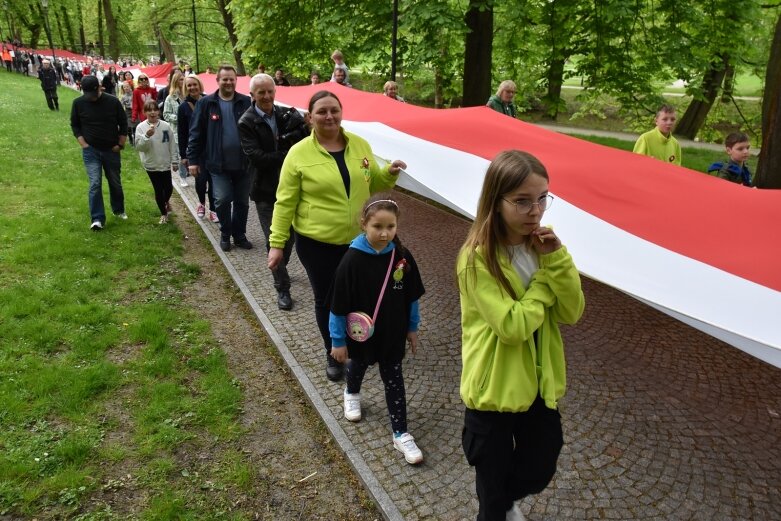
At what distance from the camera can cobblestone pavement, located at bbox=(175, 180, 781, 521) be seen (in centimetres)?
291

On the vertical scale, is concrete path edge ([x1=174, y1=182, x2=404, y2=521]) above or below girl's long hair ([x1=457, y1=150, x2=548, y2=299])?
below

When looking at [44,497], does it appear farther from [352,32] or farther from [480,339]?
[352,32]

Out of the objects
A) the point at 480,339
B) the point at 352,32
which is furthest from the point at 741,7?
the point at 480,339

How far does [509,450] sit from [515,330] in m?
0.63

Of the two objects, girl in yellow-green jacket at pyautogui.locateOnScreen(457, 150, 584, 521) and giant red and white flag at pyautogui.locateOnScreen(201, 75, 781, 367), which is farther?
giant red and white flag at pyautogui.locateOnScreen(201, 75, 781, 367)

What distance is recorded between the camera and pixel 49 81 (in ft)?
63.9

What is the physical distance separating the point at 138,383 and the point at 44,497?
112 centimetres

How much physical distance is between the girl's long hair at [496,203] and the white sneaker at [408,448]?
54.7 inches

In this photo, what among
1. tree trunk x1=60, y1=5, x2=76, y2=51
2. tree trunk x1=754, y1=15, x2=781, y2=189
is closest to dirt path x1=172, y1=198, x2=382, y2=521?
tree trunk x1=754, y1=15, x2=781, y2=189

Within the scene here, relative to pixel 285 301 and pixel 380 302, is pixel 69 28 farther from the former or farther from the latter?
pixel 380 302

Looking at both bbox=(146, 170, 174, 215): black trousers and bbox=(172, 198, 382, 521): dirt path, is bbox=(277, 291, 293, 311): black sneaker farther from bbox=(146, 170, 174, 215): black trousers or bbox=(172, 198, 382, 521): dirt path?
bbox=(146, 170, 174, 215): black trousers

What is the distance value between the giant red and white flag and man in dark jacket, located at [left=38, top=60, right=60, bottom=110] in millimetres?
19167

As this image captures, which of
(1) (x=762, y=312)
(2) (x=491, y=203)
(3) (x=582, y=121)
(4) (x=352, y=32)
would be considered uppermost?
(4) (x=352, y=32)

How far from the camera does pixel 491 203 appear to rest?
6.64ft
